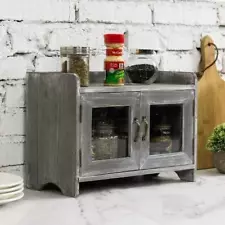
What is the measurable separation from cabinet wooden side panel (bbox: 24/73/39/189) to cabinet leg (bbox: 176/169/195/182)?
46cm

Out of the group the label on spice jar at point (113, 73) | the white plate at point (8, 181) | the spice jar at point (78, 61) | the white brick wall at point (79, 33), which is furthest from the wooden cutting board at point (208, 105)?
the white plate at point (8, 181)

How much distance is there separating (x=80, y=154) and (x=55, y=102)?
17cm

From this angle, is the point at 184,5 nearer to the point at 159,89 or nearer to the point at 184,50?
the point at 184,50

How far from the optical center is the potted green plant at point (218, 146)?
6.27 ft

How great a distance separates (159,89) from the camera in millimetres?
1679

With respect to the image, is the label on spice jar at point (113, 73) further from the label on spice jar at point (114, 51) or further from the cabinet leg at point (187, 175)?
the cabinet leg at point (187, 175)

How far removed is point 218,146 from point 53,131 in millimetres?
616

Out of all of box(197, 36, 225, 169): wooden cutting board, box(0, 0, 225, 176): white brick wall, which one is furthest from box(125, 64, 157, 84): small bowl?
box(197, 36, 225, 169): wooden cutting board

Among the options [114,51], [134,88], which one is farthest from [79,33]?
[134,88]

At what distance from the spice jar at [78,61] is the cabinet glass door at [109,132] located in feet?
0.27

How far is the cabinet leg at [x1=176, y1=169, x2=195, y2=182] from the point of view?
5.88ft

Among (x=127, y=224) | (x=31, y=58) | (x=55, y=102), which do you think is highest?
(x=31, y=58)

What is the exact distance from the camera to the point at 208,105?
206 centimetres

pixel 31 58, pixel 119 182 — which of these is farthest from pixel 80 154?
pixel 31 58
